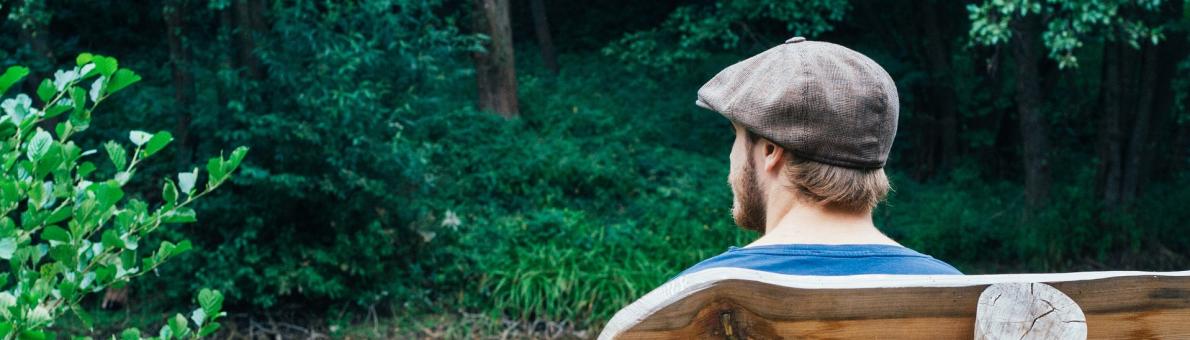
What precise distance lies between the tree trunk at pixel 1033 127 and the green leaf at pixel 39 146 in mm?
9483

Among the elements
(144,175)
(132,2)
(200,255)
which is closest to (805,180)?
(200,255)

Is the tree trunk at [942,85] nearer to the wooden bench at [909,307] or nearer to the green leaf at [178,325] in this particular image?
the green leaf at [178,325]

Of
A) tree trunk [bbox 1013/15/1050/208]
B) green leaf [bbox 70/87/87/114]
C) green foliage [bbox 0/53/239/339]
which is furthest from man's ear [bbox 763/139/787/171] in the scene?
tree trunk [bbox 1013/15/1050/208]

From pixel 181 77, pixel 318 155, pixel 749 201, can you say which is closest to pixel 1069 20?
pixel 318 155

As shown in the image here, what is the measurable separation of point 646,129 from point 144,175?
587cm

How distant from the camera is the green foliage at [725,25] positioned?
1090 cm

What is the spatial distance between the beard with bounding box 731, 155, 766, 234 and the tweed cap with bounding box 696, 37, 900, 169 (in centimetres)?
11

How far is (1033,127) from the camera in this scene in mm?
10656

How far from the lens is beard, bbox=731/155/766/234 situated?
188 centimetres

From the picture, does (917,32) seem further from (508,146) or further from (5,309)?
(5,309)

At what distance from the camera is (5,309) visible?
1.98 metres

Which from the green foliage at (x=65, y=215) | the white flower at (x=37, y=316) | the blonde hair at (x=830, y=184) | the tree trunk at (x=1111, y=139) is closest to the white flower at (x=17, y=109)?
the green foliage at (x=65, y=215)

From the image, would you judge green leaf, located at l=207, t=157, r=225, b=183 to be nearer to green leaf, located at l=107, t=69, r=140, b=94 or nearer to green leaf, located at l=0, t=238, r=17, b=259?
green leaf, located at l=107, t=69, r=140, b=94

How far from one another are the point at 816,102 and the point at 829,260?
0.24m
